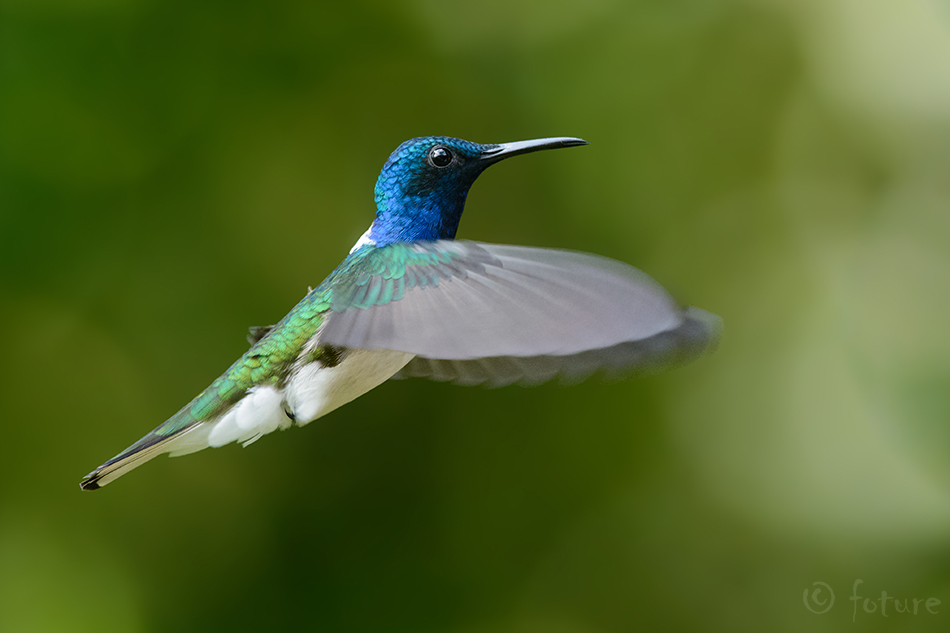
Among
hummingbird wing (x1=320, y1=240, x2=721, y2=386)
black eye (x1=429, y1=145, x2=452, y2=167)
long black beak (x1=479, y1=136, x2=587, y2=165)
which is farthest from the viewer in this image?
black eye (x1=429, y1=145, x2=452, y2=167)

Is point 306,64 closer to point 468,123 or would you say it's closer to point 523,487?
point 468,123

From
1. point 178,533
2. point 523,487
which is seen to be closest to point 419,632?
point 523,487

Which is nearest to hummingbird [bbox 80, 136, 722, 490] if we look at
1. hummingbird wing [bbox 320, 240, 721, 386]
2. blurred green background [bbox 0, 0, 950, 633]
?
hummingbird wing [bbox 320, 240, 721, 386]

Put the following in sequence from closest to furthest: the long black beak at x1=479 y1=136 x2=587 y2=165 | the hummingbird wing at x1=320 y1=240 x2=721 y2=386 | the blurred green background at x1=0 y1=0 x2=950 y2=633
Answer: the hummingbird wing at x1=320 y1=240 x2=721 y2=386 < the long black beak at x1=479 y1=136 x2=587 y2=165 < the blurred green background at x1=0 y1=0 x2=950 y2=633

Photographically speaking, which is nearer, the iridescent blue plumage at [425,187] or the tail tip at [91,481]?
the tail tip at [91,481]

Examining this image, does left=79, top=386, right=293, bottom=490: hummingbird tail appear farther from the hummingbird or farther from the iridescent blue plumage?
the iridescent blue plumage

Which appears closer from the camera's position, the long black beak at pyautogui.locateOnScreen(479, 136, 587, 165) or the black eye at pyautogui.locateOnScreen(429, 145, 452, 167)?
the long black beak at pyautogui.locateOnScreen(479, 136, 587, 165)

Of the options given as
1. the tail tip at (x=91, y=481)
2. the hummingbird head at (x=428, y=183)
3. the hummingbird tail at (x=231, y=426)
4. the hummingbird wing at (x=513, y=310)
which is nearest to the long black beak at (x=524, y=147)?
the hummingbird head at (x=428, y=183)

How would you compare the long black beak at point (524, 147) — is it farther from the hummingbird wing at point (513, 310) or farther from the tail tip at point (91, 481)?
the tail tip at point (91, 481)

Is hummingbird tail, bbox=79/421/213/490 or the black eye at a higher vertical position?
the black eye
